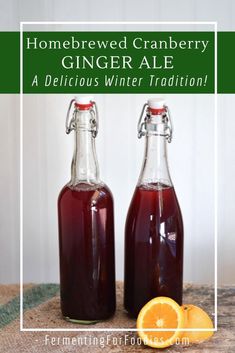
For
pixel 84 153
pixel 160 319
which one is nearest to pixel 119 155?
pixel 84 153

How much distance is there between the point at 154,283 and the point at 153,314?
0.07m

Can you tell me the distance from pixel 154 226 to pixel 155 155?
112mm

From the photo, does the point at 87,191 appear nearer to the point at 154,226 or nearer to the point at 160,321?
the point at 154,226

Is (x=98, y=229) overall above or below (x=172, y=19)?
below

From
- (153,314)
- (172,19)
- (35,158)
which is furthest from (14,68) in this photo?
(153,314)

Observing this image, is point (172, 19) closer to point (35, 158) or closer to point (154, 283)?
point (35, 158)

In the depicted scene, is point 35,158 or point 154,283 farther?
point 35,158

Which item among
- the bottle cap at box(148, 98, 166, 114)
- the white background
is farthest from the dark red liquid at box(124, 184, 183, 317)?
the white background

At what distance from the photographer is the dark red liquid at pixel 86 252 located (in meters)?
1.10

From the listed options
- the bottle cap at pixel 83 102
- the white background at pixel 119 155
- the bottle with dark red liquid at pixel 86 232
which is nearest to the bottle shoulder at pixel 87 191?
the bottle with dark red liquid at pixel 86 232

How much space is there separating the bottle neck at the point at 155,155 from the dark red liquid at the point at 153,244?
0.01 metres

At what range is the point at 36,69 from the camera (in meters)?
1.36

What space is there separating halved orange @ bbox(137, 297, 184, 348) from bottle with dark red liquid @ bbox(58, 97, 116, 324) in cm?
10

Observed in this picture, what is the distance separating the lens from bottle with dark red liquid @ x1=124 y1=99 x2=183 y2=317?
1.10m
